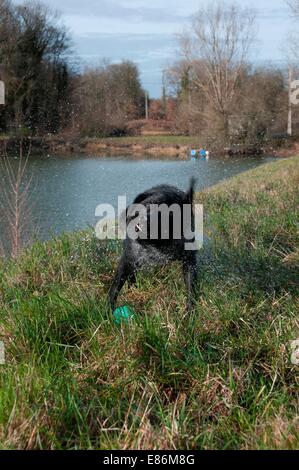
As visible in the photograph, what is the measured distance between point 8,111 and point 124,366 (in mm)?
23285

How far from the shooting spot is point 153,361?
3922mm

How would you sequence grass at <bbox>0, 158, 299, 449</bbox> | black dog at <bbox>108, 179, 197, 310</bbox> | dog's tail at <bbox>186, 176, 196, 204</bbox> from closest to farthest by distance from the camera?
grass at <bbox>0, 158, 299, 449</bbox>
black dog at <bbox>108, 179, 197, 310</bbox>
dog's tail at <bbox>186, 176, 196, 204</bbox>

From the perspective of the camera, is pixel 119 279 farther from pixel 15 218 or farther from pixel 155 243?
pixel 15 218

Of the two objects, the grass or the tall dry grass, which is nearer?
the grass

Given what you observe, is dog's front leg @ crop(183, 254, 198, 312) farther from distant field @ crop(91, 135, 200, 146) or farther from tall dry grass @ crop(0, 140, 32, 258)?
distant field @ crop(91, 135, 200, 146)

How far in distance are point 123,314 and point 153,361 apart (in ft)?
2.65

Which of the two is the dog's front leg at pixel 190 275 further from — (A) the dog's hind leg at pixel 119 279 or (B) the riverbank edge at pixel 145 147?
(B) the riverbank edge at pixel 145 147

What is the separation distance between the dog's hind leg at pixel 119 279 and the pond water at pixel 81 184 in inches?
105

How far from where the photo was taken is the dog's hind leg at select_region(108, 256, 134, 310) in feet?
17.0

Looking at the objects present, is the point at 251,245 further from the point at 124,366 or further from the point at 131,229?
the point at 124,366

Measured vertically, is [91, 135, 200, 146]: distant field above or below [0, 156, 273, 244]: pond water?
above

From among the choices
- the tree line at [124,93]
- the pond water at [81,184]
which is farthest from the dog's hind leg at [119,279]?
the tree line at [124,93]

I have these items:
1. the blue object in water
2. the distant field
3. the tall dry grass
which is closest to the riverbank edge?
the distant field

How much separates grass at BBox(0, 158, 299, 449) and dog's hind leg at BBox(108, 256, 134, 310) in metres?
0.10
